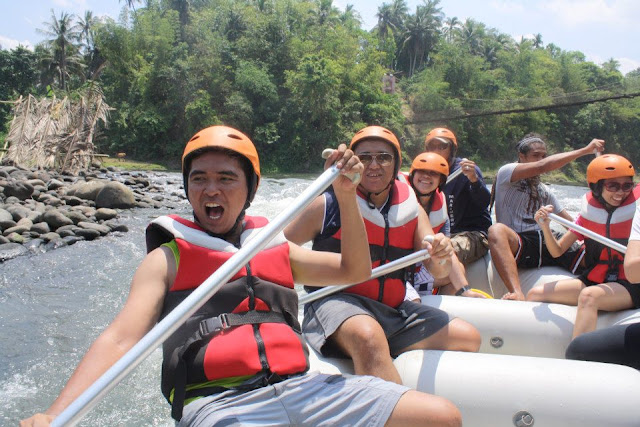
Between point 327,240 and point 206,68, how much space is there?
98.9ft

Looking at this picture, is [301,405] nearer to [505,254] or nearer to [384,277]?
[384,277]

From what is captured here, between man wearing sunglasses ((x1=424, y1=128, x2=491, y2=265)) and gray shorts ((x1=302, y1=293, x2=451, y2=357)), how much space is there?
5.36ft

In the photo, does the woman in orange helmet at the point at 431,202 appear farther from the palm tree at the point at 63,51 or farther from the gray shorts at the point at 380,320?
the palm tree at the point at 63,51

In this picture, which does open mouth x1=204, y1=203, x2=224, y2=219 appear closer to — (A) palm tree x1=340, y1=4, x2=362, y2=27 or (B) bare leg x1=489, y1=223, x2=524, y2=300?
(B) bare leg x1=489, y1=223, x2=524, y2=300

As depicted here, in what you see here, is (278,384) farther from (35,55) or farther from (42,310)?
(35,55)

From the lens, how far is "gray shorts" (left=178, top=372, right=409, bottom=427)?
1.56 m

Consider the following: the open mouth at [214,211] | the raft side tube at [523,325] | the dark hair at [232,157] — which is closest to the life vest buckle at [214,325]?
the open mouth at [214,211]

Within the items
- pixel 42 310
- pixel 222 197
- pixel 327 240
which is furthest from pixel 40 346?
pixel 222 197

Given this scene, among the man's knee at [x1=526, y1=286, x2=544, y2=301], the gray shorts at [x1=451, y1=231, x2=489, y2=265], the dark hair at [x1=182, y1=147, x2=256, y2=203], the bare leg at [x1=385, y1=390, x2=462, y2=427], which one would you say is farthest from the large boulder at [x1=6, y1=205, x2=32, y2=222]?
the bare leg at [x1=385, y1=390, x2=462, y2=427]

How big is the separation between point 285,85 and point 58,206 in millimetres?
19137

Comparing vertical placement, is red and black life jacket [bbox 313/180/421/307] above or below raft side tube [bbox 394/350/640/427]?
above

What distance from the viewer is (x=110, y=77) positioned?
34688mm

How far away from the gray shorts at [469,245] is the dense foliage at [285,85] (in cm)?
2375

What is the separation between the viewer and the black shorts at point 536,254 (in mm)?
4340
